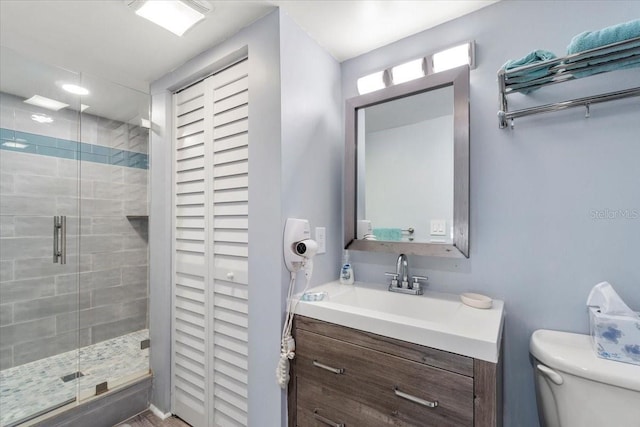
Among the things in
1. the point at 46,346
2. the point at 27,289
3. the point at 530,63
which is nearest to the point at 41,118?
the point at 27,289

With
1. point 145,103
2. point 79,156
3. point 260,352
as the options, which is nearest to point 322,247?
point 260,352

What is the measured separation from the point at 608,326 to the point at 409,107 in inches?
44.9

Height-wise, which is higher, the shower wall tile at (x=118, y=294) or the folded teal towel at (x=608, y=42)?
the folded teal towel at (x=608, y=42)

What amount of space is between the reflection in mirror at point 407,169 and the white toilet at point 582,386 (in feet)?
1.82

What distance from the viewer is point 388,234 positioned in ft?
4.73

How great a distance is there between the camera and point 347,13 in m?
1.27

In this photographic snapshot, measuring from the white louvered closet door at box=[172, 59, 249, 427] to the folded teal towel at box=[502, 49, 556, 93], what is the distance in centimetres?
116

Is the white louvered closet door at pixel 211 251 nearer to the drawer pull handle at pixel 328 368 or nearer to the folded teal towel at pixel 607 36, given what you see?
the drawer pull handle at pixel 328 368

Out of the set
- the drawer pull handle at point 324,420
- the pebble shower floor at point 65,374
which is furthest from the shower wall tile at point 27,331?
the drawer pull handle at point 324,420

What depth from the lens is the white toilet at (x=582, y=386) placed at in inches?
30.0

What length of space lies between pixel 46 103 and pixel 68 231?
892 millimetres

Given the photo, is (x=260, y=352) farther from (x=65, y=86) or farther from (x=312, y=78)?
(x=65, y=86)

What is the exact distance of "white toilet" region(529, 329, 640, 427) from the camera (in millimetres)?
761

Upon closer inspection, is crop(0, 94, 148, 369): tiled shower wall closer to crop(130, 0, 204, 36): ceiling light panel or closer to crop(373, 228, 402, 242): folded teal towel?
crop(130, 0, 204, 36): ceiling light panel
